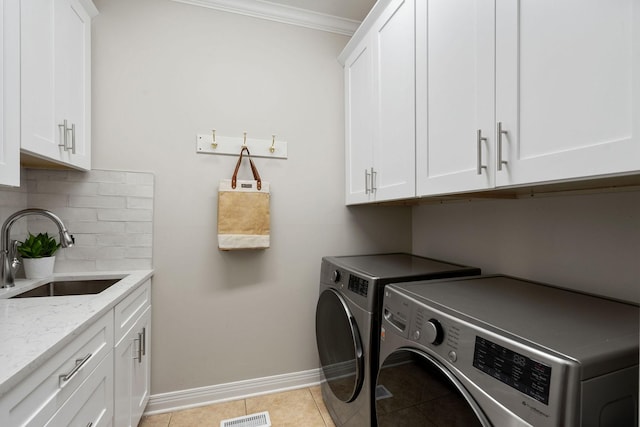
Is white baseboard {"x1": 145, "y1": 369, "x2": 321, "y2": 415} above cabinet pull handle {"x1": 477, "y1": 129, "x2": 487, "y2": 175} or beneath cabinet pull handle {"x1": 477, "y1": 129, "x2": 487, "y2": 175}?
beneath

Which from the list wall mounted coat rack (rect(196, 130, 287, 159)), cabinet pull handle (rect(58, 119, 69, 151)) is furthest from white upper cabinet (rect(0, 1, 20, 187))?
wall mounted coat rack (rect(196, 130, 287, 159))

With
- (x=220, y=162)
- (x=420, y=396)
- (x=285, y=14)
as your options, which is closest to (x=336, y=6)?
(x=285, y=14)

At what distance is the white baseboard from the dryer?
25cm

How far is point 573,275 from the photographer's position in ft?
3.76

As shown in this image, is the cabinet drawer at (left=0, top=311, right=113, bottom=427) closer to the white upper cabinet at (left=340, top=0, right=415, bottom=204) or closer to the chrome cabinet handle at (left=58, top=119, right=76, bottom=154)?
the chrome cabinet handle at (left=58, top=119, right=76, bottom=154)

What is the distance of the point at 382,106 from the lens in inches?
63.4

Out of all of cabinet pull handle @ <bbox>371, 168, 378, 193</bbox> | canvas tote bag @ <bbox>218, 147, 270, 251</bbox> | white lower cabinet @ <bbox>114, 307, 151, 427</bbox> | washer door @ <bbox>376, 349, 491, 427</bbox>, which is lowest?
white lower cabinet @ <bbox>114, 307, 151, 427</bbox>

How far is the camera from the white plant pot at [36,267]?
1469 mm

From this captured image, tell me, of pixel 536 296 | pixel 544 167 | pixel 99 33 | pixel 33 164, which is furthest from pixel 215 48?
pixel 536 296

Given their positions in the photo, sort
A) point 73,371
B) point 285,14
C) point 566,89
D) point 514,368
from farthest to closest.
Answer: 1. point 285,14
2. point 73,371
3. point 566,89
4. point 514,368

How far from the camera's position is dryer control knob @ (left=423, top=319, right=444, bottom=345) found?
2.70 feet

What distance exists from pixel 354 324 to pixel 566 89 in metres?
1.11

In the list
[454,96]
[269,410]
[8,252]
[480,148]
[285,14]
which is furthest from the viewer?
[285,14]

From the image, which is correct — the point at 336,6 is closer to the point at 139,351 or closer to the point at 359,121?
the point at 359,121
